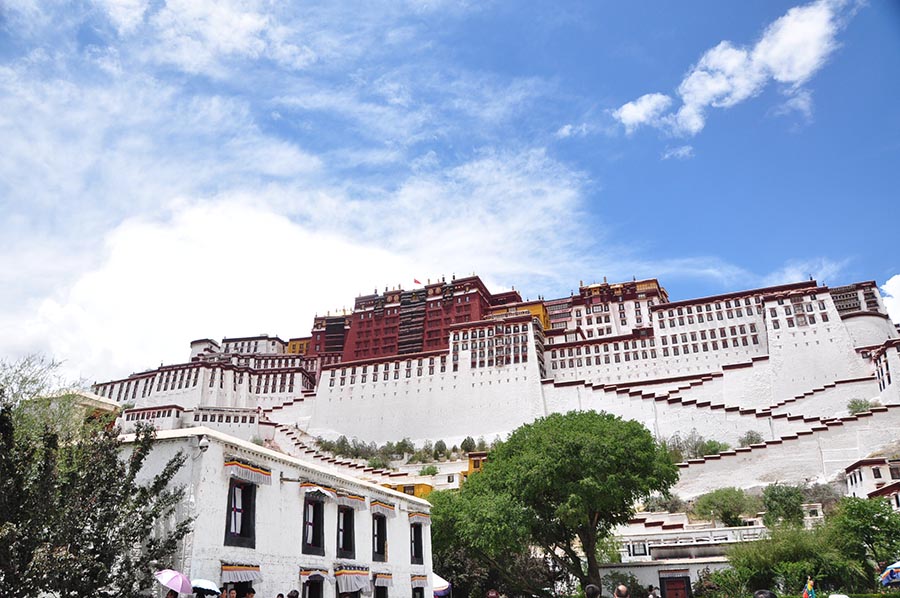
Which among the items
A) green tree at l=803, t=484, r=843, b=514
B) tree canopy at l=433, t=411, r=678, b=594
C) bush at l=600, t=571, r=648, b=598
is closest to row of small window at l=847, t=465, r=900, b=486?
green tree at l=803, t=484, r=843, b=514

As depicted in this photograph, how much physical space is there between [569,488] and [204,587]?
671 inches

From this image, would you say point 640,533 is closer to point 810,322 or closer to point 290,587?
point 290,587

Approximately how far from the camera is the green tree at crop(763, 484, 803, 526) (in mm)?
35469

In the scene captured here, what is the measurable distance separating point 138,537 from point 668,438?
180 feet

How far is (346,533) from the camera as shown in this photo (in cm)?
1883

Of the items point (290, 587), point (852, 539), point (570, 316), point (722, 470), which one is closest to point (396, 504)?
point (290, 587)

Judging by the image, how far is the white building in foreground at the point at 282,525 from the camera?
45.0 ft

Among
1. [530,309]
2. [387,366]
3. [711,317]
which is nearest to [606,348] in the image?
[711,317]

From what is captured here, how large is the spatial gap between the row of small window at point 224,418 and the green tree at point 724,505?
47226 mm

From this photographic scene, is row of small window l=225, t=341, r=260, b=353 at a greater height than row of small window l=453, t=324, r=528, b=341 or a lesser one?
greater

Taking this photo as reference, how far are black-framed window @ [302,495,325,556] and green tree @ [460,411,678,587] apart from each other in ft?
33.2

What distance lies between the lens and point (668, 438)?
195 feet

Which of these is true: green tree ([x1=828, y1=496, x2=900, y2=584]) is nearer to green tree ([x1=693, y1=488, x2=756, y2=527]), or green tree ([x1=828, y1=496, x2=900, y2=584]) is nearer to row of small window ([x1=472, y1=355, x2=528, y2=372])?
green tree ([x1=693, y1=488, x2=756, y2=527])

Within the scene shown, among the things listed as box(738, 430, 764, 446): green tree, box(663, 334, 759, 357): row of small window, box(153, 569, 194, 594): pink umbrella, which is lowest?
box(153, 569, 194, 594): pink umbrella
